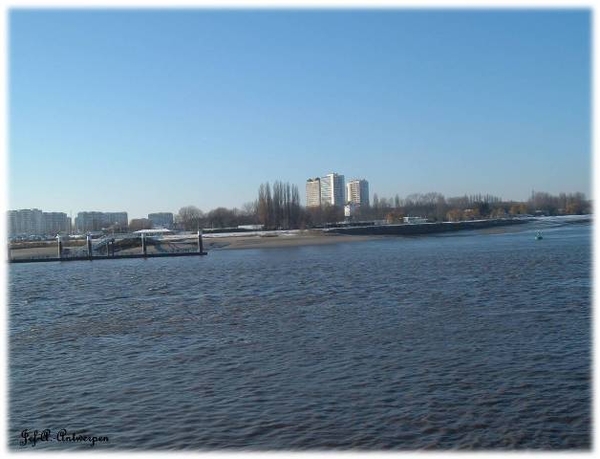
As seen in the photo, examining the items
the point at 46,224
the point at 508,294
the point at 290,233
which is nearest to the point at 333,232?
the point at 290,233

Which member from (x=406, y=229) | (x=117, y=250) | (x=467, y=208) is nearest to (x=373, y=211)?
(x=467, y=208)

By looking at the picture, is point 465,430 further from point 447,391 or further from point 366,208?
→ point 366,208

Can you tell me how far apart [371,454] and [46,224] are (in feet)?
415

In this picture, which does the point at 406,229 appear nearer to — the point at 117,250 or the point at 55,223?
the point at 117,250

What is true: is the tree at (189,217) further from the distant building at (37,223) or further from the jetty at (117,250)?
the jetty at (117,250)

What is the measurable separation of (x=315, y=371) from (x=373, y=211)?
479ft

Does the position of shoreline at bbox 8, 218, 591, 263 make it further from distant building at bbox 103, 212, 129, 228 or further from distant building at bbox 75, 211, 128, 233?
distant building at bbox 103, 212, 129, 228

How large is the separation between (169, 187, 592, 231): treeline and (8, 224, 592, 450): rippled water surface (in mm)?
83195

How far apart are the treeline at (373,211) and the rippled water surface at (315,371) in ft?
273

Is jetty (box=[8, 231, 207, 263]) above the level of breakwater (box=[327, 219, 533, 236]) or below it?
below

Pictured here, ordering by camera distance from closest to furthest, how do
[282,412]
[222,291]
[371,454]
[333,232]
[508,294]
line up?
[371,454], [282,412], [508,294], [222,291], [333,232]

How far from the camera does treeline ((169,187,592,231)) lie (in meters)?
105

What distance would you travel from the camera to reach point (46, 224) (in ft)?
405

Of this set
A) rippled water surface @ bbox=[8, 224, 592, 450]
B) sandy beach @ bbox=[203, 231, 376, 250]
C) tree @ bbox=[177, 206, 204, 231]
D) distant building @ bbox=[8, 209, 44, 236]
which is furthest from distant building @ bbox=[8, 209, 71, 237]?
rippled water surface @ bbox=[8, 224, 592, 450]
